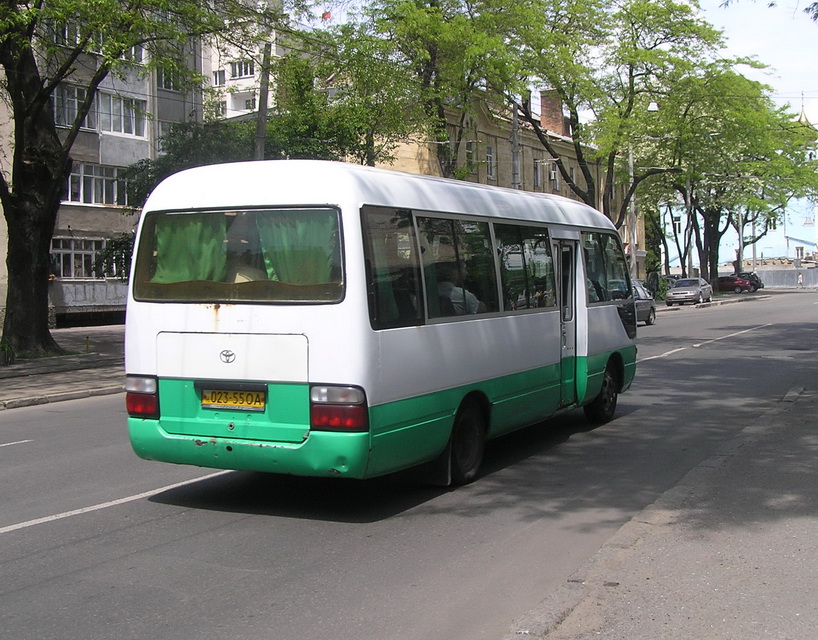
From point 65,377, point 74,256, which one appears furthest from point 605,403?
point 74,256

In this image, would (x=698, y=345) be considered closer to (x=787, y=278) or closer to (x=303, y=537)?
(x=303, y=537)

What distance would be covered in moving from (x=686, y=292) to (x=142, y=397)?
165ft

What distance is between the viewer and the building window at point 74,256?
124 ft

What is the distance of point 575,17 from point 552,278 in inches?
1102

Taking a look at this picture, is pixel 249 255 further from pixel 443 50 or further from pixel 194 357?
pixel 443 50

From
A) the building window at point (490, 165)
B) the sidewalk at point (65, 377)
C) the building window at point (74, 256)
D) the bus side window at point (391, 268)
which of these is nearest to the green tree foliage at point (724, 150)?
the building window at point (490, 165)

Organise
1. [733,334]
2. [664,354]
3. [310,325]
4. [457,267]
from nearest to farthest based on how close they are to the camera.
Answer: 1. [310,325]
2. [457,267]
3. [664,354]
4. [733,334]

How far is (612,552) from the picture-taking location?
229 inches

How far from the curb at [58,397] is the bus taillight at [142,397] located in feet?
26.7

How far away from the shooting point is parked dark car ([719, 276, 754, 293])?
253ft

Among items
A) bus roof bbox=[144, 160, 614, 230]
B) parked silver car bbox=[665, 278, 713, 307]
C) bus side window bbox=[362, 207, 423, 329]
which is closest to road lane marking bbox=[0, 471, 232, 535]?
bus roof bbox=[144, 160, 614, 230]

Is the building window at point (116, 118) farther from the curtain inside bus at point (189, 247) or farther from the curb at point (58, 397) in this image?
the curtain inside bus at point (189, 247)

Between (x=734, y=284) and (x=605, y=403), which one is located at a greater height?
(x=734, y=284)

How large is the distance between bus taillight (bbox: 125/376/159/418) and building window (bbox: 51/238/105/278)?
31.9 m
